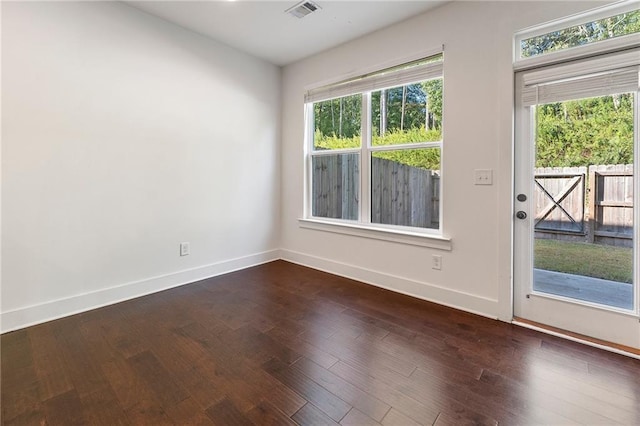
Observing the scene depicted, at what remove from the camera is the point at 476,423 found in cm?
137

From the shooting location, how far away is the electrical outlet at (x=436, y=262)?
2743 millimetres

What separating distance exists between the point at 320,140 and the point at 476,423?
3.27 meters

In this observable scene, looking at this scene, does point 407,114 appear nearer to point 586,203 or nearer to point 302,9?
point 302,9

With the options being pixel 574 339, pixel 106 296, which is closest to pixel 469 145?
pixel 574 339

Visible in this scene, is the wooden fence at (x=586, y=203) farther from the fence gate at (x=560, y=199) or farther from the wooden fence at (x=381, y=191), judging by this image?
the wooden fence at (x=381, y=191)

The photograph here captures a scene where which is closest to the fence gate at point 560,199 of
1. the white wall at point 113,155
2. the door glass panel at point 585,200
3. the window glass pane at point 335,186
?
the door glass panel at point 585,200

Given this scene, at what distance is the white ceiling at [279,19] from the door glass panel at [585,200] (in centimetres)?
153

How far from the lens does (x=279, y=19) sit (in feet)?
9.47

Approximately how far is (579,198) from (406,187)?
1.38 metres

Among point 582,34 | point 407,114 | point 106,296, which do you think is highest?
point 582,34

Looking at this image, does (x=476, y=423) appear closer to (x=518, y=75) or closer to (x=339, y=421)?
(x=339, y=421)

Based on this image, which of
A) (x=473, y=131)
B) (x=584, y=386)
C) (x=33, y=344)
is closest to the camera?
(x=584, y=386)

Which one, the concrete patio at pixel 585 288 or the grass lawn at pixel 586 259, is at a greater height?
the grass lawn at pixel 586 259

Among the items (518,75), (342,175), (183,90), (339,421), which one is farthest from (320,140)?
(339,421)
